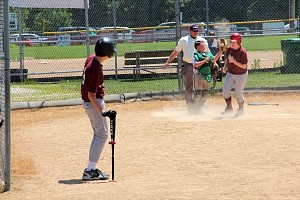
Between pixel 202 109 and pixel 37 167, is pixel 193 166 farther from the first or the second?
pixel 202 109

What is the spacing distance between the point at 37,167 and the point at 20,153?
1355mm

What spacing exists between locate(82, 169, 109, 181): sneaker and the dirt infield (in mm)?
132

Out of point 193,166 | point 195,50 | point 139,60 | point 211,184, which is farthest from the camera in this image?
point 139,60

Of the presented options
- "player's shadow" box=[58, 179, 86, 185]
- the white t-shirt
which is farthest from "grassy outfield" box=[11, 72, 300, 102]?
"player's shadow" box=[58, 179, 86, 185]

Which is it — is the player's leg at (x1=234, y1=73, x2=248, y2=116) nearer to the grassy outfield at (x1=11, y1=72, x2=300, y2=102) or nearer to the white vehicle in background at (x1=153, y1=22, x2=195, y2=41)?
the grassy outfield at (x1=11, y1=72, x2=300, y2=102)

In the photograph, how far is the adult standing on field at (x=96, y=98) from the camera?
9.44 m

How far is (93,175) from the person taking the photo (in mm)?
9492

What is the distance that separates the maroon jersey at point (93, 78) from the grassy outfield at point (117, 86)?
955 cm

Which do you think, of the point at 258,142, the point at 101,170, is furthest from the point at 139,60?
the point at 101,170

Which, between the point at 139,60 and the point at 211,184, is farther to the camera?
the point at 139,60

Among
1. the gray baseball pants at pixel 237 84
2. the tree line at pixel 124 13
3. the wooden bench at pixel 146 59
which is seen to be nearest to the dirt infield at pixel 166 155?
the gray baseball pants at pixel 237 84

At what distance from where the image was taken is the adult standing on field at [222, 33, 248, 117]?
1546cm

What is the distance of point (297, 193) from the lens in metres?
8.13

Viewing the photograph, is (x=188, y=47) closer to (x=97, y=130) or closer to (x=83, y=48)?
(x=97, y=130)
